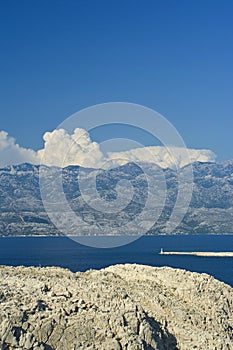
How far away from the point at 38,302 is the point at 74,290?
415cm

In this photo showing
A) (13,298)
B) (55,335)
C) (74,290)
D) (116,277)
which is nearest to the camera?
(55,335)

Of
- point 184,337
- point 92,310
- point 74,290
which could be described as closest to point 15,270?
point 74,290

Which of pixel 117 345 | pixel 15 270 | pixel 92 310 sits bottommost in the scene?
pixel 117 345

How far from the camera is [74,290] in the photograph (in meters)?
38.0

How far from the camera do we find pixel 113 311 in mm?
35750

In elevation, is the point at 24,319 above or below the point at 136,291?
below

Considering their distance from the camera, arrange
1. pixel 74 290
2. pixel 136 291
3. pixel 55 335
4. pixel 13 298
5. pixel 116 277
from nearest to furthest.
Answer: pixel 55 335, pixel 13 298, pixel 74 290, pixel 136 291, pixel 116 277

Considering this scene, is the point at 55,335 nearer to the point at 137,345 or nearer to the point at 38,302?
the point at 38,302

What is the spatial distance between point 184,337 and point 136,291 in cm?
616

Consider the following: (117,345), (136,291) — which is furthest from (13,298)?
(136,291)

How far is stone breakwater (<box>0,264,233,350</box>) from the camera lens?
105 ft

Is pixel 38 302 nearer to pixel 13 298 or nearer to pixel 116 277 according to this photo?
pixel 13 298

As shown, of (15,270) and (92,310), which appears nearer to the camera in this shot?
(92,310)

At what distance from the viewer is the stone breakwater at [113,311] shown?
32094 millimetres
